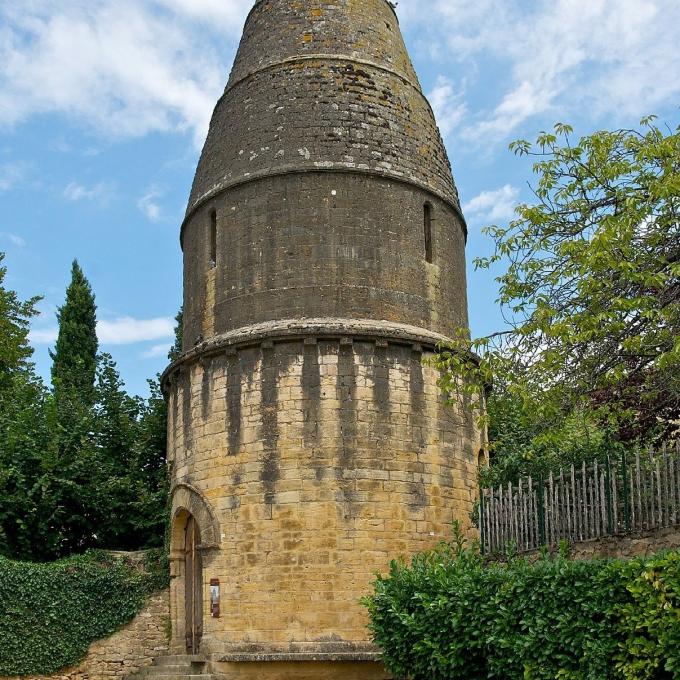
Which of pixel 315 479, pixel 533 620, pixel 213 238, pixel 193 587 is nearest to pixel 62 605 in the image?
pixel 193 587

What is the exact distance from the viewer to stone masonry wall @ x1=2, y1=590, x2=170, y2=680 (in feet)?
58.8

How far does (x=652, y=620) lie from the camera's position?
975 centimetres

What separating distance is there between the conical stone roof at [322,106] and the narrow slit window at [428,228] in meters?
0.36

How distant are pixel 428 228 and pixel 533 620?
9.23 meters

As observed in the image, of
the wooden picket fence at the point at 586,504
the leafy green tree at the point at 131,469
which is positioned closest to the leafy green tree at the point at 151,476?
the leafy green tree at the point at 131,469

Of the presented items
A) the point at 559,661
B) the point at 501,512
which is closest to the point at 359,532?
the point at 501,512

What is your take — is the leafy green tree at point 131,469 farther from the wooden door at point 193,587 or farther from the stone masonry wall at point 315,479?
the stone masonry wall at point 315,479

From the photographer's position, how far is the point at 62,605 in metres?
17.9

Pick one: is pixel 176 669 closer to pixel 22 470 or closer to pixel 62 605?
pixel 62 605

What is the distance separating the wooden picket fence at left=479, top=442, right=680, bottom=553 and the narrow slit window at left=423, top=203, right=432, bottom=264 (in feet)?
14.9

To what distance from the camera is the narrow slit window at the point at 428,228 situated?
18.4m

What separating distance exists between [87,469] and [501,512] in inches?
362

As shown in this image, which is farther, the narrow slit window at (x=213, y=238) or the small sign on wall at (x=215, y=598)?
the narrow slit window at (x=213, y=238)

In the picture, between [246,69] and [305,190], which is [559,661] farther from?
[246,69]
